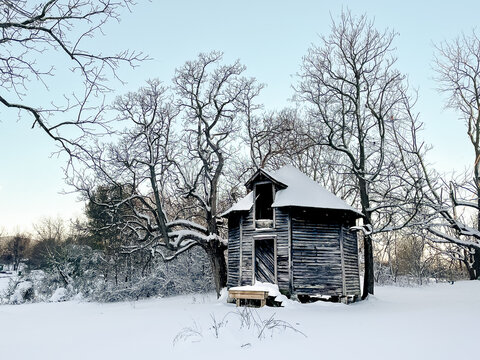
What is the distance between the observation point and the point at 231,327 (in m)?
9.64

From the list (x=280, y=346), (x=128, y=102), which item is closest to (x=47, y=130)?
(x=280, y=346)

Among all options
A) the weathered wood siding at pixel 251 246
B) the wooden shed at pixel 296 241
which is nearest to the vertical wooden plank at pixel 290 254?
the wooden shed at pixel 296 241

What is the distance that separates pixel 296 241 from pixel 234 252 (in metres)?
3.76

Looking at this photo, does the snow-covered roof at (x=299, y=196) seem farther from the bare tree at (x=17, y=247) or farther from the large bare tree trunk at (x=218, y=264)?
the bare tree at (x=17, y=247)

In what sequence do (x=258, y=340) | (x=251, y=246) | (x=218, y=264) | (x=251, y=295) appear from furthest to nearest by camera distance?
1. (x=218, y=264)
2. (x=251, y=246)
3. (x=251, y=295)
4. (x=258, y=340)

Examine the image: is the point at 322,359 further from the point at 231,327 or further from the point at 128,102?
the point at 128,102

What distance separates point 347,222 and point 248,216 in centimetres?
542

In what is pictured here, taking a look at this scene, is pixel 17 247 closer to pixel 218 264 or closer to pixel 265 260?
pixel 218 264

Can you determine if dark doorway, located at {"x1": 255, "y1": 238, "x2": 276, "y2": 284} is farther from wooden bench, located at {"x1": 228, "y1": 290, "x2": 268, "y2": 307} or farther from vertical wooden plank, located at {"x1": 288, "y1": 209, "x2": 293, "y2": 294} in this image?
wooden bench, located at {"x1": 228, "y1": 290, "x2": 268, "y2": 307}

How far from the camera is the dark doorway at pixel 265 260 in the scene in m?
19.2

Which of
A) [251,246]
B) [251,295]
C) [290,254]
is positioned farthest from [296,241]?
[251,295]

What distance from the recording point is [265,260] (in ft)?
64.3

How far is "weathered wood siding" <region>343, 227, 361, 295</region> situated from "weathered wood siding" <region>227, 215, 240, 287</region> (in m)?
5.67

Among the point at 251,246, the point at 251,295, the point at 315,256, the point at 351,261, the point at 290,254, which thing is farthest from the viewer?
the point at 351,261
